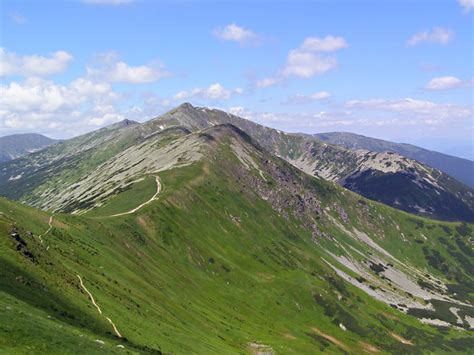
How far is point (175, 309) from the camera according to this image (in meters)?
116

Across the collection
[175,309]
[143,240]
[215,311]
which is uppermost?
[143,240]

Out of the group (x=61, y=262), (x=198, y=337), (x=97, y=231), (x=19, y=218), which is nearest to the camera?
(x=61, y=262)

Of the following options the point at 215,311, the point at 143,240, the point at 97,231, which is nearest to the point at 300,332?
the point at 215,311

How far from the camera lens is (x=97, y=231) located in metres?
143

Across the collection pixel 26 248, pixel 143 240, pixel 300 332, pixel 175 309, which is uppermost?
pixel 26 248

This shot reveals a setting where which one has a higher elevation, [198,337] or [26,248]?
[26,248]

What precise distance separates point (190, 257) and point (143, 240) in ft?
90.3

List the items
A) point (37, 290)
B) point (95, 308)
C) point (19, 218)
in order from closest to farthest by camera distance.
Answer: point (37, 290)
point (95, 308)
point (19, 218)

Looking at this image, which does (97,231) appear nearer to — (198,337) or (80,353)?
(198,337)

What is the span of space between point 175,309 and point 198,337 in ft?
54.5

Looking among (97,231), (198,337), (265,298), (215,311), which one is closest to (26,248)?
(198,337)

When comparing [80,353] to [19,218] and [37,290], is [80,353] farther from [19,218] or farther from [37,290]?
[19,218]

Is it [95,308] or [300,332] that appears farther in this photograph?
[300,332]

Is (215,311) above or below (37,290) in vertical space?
below
